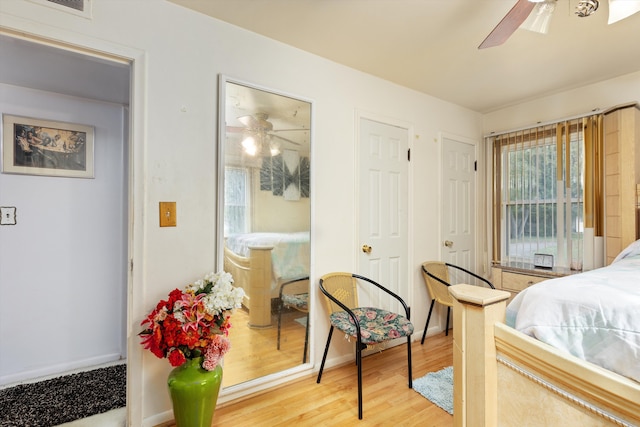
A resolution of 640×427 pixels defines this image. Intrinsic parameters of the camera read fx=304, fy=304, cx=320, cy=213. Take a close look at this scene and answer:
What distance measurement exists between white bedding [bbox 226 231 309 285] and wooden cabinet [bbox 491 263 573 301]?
216 centimetres

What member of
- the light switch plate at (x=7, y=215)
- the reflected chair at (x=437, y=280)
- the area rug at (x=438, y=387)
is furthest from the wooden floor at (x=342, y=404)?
the light switch plate at (x=7, y=215)

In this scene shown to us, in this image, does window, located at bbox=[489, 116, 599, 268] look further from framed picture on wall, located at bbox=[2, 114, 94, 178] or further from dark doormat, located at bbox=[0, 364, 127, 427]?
framed picture on wall, located at bbox=[2, 114, 94, 178]

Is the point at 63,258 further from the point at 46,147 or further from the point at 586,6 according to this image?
the point at 586,6

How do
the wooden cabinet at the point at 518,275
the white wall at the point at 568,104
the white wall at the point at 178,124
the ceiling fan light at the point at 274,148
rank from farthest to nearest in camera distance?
the wooden cabinet at the point at 518,275
the white wall at the point at 568,104
the ceiling fan light at the point at 274,148
the white wall at the point at 178,124

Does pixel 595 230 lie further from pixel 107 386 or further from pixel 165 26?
pixel 107 386

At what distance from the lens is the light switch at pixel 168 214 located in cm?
186

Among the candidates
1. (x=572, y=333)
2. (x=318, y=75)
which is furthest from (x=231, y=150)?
(x=572, y=333)

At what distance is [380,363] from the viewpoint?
2611mm

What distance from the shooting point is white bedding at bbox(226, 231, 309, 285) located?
216 cm

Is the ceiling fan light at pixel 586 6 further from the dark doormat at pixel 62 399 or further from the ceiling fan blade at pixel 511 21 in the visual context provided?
the dark doormat at pixel 62 399

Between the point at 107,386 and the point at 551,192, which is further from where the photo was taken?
the point at 551,192

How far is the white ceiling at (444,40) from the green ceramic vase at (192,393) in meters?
2.16

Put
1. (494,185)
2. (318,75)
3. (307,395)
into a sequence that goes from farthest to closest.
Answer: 1. (494,185)
2. (318,75)
3. (307,395)

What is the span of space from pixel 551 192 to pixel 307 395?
10.0 feet
